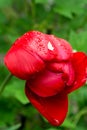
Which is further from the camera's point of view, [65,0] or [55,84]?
[65,0]

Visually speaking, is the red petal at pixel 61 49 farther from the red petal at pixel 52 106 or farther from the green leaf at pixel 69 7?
the green leaf at pixel 69 7

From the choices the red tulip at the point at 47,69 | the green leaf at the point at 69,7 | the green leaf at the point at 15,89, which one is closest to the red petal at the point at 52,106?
the red tulip at the point at 47,69

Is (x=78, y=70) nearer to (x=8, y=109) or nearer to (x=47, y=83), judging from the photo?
(x=47, y=83)

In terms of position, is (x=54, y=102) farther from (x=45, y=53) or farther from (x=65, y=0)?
(x=65, y=0)

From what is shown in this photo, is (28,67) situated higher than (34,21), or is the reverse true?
(28,67)

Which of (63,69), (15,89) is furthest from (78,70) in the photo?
(15,89)

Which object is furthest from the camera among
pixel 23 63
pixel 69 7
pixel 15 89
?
pixel 69 7

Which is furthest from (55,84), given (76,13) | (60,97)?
(76,13)
